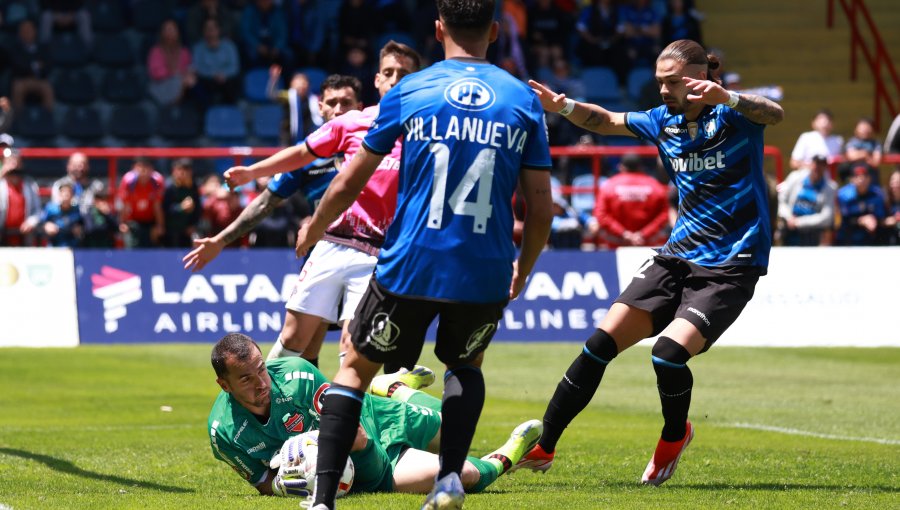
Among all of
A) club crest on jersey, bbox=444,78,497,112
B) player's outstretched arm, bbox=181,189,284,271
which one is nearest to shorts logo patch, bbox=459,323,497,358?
club crest on jersey, bbox=444,78,497,112

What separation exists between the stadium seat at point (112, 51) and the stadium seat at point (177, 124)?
5.51 ft

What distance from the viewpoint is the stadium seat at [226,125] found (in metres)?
23.7

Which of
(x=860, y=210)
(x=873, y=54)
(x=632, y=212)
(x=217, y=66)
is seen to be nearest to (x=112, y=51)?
(x=217, y=66)

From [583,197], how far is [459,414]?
625 inches

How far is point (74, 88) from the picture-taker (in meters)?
24.1

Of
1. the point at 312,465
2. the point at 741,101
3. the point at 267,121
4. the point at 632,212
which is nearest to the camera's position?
the point at 312,465

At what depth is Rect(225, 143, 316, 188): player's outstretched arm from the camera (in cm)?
764

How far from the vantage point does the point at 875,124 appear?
85.8ft

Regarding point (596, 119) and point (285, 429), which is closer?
point (285, 429)

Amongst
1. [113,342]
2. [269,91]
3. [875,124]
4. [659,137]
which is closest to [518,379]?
[113,342]

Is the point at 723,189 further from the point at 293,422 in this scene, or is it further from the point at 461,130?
the point at 293,422

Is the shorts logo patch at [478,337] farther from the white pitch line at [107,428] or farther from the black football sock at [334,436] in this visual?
the white pitch line at [107,428]

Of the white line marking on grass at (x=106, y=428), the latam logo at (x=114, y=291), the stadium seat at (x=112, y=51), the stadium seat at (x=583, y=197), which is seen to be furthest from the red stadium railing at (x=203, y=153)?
Result: the white line marking on grass at (x=106, y=428)

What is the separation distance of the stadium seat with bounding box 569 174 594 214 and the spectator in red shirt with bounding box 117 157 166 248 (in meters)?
6.03
